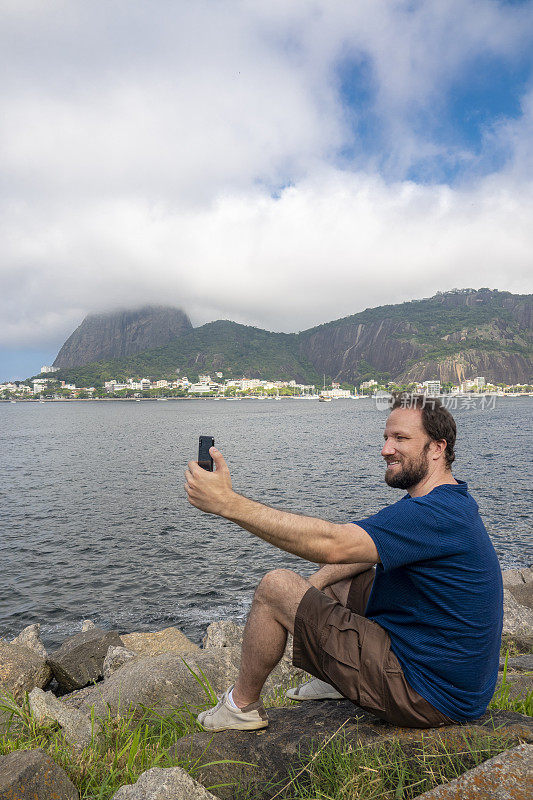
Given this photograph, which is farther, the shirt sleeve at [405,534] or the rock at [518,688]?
the rock at [518,688]

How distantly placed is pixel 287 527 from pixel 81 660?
8.05m

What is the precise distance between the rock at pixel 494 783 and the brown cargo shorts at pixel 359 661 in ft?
1.65

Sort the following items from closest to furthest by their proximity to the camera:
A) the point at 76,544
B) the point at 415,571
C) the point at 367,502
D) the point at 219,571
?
the point at 415,571 → the point at 219,571 → the point at 76,544 → the point at 367,502

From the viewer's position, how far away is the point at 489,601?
2928mm

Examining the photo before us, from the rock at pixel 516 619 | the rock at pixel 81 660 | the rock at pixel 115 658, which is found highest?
the rock at pixel 516 619

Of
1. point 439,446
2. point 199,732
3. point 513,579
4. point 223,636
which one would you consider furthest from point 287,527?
point 513,579

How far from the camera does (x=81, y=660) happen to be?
8859 millimetres

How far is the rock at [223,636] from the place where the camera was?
29.9ft

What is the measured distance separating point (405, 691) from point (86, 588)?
13.1 meters

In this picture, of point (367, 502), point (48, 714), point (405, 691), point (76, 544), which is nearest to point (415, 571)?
point (405, 691)

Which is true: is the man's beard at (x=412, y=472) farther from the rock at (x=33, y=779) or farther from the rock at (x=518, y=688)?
the rock at (x=33, y=779)

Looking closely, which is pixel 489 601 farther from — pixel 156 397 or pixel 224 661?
pixel 156 397

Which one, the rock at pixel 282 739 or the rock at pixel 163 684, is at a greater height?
the rock at pixel 282 739

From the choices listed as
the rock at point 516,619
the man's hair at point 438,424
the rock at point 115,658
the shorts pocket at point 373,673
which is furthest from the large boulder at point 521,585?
the shorts pocket at point 373,673
